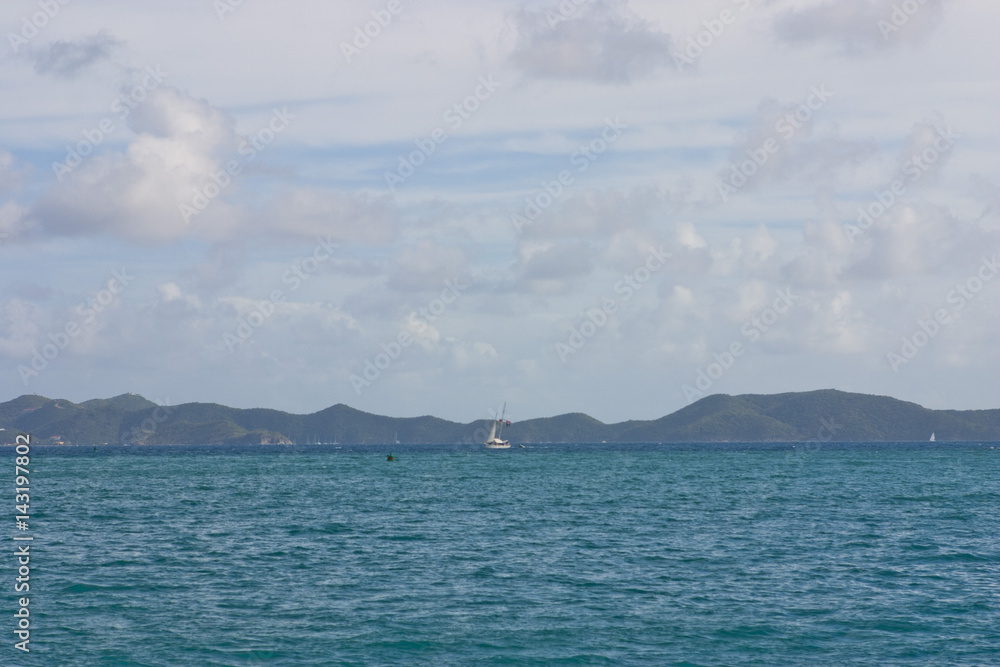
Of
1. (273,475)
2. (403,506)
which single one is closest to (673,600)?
(403,506)

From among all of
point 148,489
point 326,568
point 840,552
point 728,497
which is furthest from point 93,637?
point 148,489

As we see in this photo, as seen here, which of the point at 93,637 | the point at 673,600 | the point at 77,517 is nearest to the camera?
the point at 93,637

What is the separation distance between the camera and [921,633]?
42688 millimetres

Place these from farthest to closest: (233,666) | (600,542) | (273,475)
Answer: (273,475) < (600,542) < (233,666)

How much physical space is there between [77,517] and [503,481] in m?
75.7

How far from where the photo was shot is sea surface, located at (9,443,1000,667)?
40.2 meters

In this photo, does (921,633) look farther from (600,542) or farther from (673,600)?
(600,542)

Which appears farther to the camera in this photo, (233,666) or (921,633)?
(921,633)

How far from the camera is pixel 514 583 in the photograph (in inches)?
2110

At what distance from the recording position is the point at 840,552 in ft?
213

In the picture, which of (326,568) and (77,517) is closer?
(326,568)

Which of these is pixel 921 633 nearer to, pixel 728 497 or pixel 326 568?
pixel 326 568

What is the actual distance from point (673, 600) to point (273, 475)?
137020 mm

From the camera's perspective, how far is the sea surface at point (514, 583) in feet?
132
